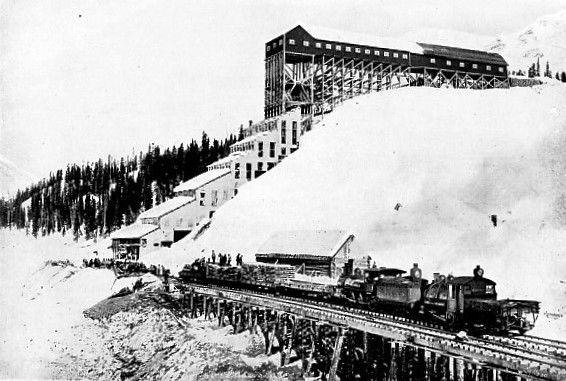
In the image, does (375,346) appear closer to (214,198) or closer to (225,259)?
(225,259)

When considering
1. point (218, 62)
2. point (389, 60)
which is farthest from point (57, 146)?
point (389, 60)

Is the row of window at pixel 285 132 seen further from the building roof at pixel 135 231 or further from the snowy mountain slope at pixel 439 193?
the building roof at pixel 135 231

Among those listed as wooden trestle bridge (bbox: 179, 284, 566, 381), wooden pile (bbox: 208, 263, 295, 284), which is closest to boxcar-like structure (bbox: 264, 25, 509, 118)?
wooden pile (bbox: 208, 263, 295, 284)

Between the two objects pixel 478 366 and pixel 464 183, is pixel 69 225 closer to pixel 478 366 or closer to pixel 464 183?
pixel 464 183

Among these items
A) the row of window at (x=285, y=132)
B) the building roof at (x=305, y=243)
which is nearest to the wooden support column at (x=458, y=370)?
the building roof at (x=305, y=243)

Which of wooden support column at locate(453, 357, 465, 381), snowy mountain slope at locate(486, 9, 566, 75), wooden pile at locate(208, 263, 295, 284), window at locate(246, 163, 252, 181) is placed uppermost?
snowy mountain slope at locate(486, 9, 566, 75)

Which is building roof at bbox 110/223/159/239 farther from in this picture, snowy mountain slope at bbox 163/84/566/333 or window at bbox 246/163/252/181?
window at bbox 246/163/252/181

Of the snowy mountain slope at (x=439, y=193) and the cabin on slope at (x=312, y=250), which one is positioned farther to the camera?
the cabin on slope at (x=312, y=250)
